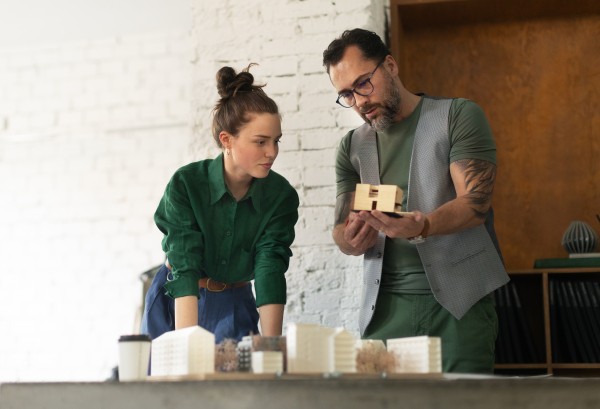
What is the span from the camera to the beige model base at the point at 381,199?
4.65ft

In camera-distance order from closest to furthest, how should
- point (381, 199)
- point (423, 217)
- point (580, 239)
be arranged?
point (381, 199) → point (423, 217) → point (580, 239)

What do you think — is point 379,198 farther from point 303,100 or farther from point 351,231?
point 303,100


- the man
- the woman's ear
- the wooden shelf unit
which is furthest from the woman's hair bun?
the wooden shelf unit

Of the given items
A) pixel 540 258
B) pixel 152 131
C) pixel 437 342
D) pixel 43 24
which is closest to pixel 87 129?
pixel 152 131

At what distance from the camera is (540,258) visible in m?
2.73

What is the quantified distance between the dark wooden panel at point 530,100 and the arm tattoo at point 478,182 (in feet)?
3.36

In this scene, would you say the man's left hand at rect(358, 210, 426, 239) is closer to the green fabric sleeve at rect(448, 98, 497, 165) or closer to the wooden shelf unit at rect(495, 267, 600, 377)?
the green fabric sleeve at rect(448, 98, 497, 165)

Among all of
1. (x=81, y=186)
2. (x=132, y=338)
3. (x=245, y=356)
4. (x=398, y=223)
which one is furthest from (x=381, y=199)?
(x=81, y=186)

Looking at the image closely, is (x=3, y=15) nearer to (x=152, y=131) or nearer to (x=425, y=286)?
(x=152, y=131)

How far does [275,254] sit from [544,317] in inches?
54.6

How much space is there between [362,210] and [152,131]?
2.83 meters

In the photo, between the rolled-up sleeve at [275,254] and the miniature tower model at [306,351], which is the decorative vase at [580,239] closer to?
the rolled-up sleeve at [275,254]

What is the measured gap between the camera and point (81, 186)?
4039 millimetres

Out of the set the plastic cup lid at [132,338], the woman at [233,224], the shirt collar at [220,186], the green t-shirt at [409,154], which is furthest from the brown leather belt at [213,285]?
the plastic cup lid at [132,338]
